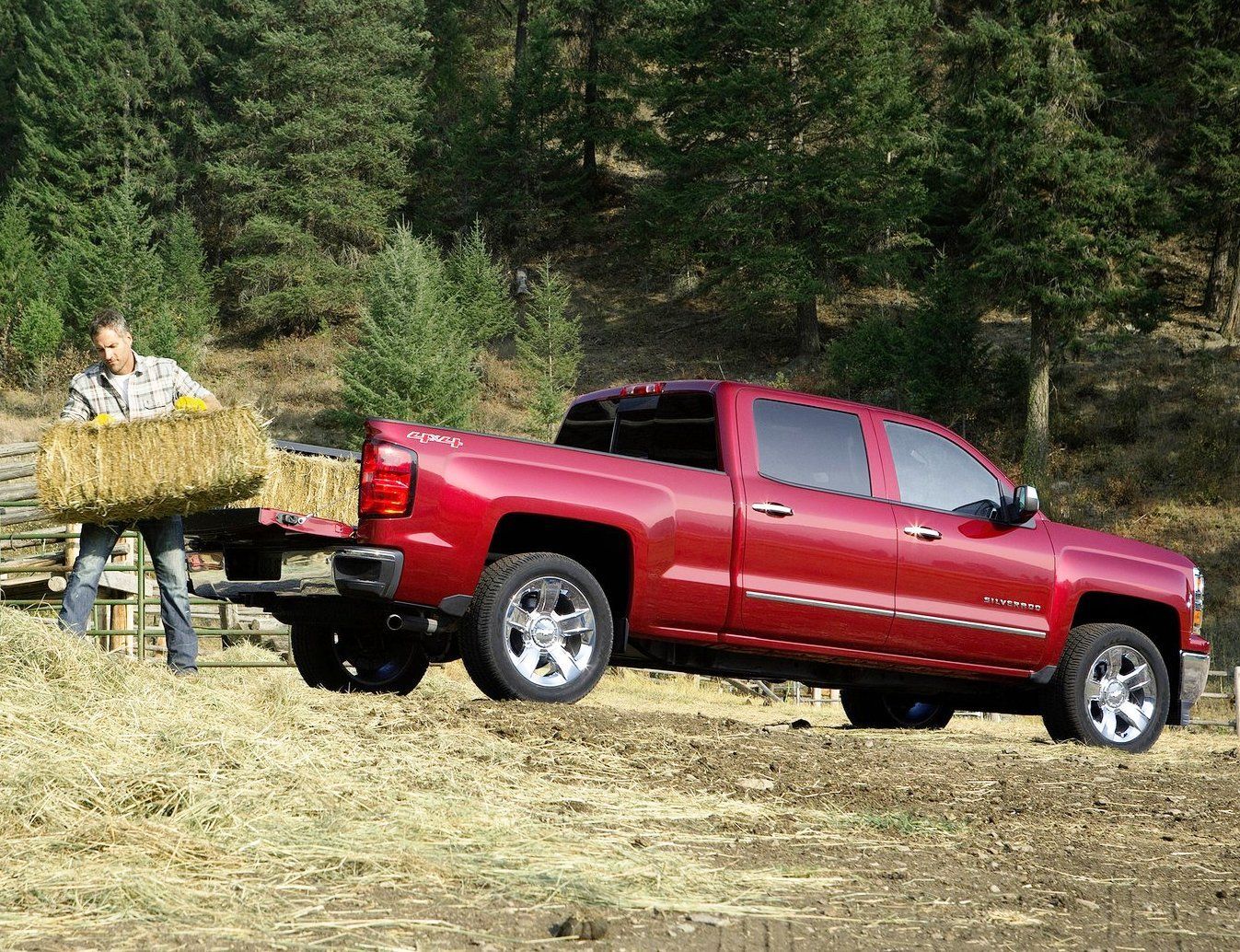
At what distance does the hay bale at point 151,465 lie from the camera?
7.00 m

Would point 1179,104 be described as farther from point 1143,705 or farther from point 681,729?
point 681,729

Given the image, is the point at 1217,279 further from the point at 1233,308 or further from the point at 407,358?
the point at 407,358

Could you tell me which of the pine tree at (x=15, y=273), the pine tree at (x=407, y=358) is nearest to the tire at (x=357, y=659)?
the pine tree at (x=407, y=358)

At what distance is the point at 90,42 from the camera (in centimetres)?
6150

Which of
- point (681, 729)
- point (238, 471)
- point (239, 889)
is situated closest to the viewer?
point (239, 889)

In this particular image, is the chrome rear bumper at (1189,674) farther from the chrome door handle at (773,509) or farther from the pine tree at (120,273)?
the pine tree at (120,273)

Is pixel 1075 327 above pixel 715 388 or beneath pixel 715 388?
above

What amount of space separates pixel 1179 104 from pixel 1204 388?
821cm

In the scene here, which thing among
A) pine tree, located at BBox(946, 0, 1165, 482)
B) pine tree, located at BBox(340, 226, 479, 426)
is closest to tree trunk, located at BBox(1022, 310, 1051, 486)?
pine tree, located at BBox(946, 0, 1165, 482)

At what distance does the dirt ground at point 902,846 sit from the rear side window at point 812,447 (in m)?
1.52

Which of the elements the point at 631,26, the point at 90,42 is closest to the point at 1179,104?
the point at 631,26

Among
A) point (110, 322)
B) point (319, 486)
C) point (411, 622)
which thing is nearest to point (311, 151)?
point (319, 486)

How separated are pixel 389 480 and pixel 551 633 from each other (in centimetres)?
123

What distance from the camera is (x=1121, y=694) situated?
925cm
